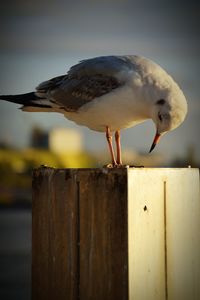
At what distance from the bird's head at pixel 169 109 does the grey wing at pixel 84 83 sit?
36 cm

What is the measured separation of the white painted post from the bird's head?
1.37 m

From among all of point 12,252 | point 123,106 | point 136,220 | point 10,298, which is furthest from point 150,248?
point 12,252

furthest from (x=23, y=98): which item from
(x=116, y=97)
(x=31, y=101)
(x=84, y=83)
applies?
(x=116, y=97)

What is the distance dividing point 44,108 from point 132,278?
3.03m

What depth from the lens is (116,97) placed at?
581 centimetres

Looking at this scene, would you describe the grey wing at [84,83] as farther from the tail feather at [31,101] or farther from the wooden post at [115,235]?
the wooden post at [115,235]

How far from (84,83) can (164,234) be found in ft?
7.99

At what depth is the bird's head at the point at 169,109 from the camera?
566 cm

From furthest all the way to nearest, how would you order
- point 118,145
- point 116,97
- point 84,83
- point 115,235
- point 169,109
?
point 118,145 < point 84,83 < point 116,97 < point 169,109 < point 115,235

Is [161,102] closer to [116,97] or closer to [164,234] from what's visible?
[116,97]

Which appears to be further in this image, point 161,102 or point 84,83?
point 84,83

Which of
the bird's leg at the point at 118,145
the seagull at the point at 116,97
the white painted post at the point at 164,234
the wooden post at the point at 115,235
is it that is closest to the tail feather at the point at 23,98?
the seagull at the point at 116,97

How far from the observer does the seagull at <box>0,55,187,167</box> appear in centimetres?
570

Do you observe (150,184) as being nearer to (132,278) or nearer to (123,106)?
(132,278)
